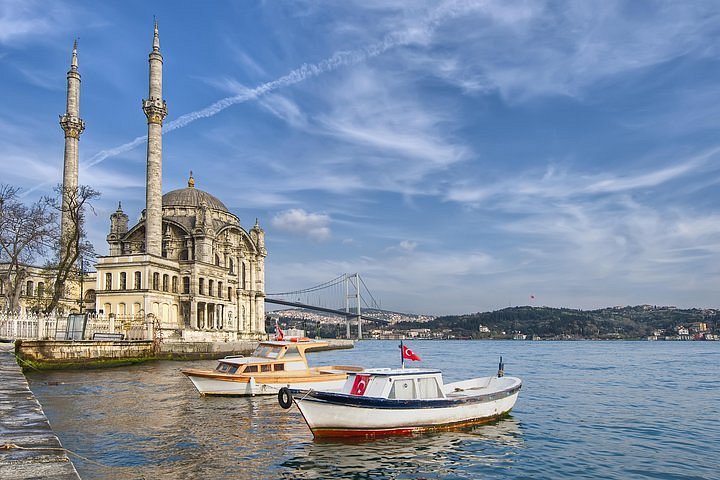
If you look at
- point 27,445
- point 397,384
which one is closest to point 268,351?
point 397,384

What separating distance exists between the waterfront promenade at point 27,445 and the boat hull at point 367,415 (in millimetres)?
5983

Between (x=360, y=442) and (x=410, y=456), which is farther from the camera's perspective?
(x=360, y=442)

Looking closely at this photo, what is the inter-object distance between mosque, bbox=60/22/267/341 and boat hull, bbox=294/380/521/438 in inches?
1411

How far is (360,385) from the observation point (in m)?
15.3

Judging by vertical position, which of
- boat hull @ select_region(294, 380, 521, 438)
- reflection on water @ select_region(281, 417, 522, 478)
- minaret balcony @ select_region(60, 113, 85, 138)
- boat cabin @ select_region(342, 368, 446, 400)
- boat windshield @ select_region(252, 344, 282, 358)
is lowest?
reflection on water @ select_region(281, 417, 522, 478)

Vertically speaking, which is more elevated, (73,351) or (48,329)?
(48,329)

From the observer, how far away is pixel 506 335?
184125mm

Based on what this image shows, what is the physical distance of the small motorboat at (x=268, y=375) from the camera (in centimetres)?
2145

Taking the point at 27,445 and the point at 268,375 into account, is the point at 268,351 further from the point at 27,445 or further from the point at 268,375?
the point at 27,445

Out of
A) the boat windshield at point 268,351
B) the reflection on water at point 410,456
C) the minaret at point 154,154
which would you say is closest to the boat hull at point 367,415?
the reflection on water at point 410,456

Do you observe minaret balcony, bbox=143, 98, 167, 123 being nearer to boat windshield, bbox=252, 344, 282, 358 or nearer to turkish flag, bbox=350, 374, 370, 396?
boat windshield, bbox=252, 344, 282, 358

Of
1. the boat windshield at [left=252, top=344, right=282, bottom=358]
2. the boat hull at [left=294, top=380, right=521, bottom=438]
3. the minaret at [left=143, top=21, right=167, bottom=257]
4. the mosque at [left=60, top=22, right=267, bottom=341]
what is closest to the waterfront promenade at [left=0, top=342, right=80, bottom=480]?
the boat hull at [left=294, top=380, right=521, bottom=438]

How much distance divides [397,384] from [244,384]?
8.25m

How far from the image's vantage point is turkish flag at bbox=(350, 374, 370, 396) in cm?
1516
